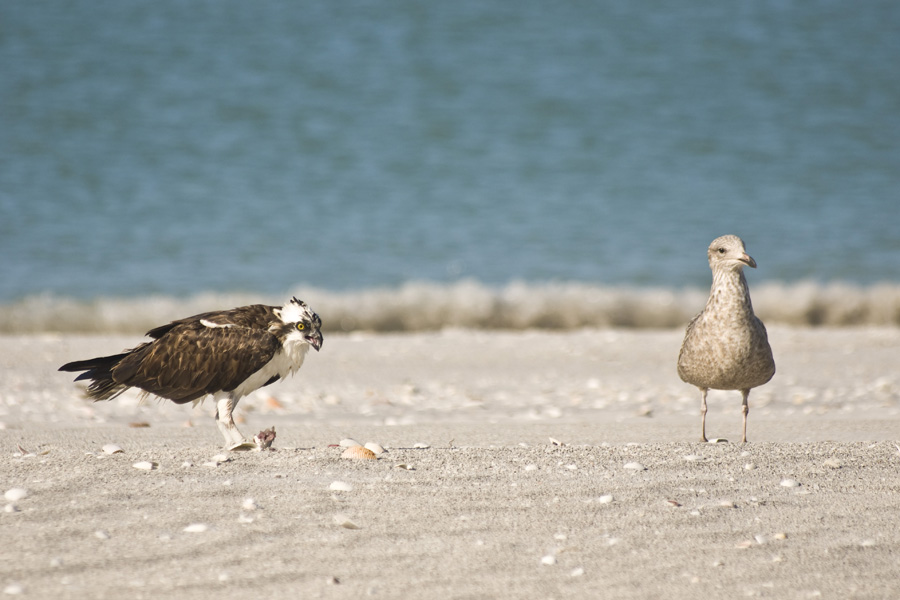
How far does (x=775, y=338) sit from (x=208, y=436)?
7.16 metres

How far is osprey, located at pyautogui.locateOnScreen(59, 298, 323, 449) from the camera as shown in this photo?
5.16 m

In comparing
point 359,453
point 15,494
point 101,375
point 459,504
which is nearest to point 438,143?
point 101,375

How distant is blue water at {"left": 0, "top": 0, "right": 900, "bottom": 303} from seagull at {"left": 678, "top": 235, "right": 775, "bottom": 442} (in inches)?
356

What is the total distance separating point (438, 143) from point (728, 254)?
562 inches

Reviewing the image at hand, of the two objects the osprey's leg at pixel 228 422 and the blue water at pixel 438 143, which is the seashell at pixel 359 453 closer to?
the osprey's leg at pixel 228 422

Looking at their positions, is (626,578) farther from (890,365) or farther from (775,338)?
(775,338)

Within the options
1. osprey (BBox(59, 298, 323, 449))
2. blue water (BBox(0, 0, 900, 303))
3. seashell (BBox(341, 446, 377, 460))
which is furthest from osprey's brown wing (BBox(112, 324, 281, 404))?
blue water (BBox(0, 0, 900, 303))

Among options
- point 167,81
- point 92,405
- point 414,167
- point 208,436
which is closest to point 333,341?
point 92,405

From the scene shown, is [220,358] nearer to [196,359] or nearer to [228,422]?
[196,359]

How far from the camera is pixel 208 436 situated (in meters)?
6.03

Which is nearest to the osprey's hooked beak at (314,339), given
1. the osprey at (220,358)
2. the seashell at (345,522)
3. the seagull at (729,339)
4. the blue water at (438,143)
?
the osprey at (220,358)

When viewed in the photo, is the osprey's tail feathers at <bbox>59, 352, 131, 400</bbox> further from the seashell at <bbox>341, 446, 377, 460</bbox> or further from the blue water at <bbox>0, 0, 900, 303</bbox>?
the blue water at <bbox>0, 0, 900, 303</bbox>

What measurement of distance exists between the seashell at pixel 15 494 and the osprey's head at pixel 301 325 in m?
1.64

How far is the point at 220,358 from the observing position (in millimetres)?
5164
